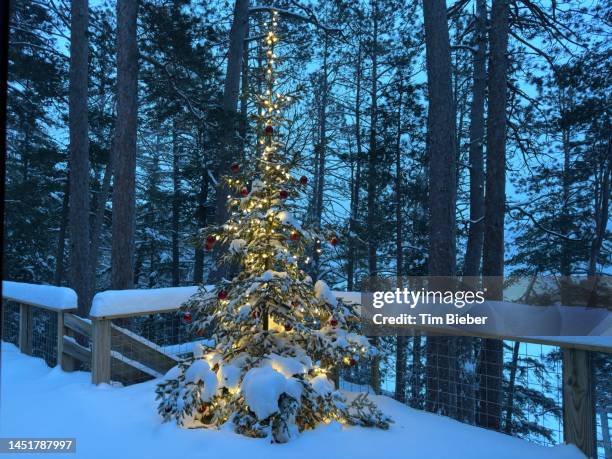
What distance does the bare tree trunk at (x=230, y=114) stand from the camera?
9414 mm

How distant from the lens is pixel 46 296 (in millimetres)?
5277

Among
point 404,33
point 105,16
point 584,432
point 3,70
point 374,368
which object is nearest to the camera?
point 3,70

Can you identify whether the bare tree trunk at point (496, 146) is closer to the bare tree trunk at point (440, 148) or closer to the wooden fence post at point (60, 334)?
the bare tree trunk at point (440, 148)

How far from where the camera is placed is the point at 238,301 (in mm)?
3740

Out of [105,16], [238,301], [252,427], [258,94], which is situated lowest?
[252,427]

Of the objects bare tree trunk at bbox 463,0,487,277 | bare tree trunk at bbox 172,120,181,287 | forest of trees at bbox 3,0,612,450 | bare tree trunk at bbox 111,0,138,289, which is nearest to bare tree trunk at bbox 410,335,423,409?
forest of trees at bbox 3,0,612,450

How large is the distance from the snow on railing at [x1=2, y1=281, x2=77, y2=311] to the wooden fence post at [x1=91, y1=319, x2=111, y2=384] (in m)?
0.75

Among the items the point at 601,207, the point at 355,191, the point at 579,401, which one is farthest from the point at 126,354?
the point at 601,207

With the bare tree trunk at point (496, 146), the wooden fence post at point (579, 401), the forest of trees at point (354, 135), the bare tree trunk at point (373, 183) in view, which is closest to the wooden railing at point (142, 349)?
the wooden fence post at point (579, 401)

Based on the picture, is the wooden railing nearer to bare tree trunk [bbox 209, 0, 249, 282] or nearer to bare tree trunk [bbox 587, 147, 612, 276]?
bare tree trunk [bbox 209, 0, 249, 282]

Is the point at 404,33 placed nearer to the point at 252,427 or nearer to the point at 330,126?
the point at 330,126

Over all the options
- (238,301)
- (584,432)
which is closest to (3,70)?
(238,301)

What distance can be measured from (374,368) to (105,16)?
12566 millimetres

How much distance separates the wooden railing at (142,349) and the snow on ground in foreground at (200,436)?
0.21 metres
